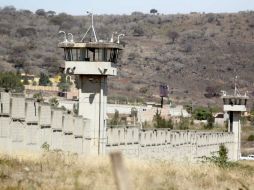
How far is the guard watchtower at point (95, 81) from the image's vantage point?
42281 millimetres

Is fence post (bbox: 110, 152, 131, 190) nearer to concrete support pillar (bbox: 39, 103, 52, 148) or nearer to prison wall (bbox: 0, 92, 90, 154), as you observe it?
→ prison wall (bbox: 0, 92, 90, 154)

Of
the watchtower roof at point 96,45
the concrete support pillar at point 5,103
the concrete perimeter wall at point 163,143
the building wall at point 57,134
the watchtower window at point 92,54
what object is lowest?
the concrete perimeter wall at point 163,143

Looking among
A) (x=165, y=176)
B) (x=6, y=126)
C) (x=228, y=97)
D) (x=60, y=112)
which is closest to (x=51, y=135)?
(x=60, y=112)

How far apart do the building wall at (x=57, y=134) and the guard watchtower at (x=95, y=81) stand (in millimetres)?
387

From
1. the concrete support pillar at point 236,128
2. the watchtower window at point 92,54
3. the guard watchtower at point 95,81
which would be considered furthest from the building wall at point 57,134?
the concrete support pillar at point 236,128

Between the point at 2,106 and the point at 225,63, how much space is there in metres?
165

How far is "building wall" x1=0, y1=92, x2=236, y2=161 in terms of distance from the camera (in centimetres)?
3353

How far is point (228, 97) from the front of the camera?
276ft

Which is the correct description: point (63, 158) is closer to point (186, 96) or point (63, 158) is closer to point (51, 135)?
point (51, 135)

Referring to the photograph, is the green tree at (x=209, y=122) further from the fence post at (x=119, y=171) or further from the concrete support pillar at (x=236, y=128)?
the fence post at (x=119, y=171)

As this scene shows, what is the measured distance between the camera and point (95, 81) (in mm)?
42625

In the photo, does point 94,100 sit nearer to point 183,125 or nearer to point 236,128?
point 236,128

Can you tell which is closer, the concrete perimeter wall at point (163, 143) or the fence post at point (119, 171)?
the fence post at point (119, 171)

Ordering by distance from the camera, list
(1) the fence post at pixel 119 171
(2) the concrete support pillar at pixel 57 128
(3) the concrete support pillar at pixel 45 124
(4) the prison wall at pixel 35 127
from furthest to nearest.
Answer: (2) the concrete support pillar at pixel 57 128
(3) the concrete support pillar at pixel 45 124
(4) the prison wall at pixel 35 127
(1) the fence post at pixel 119 171
